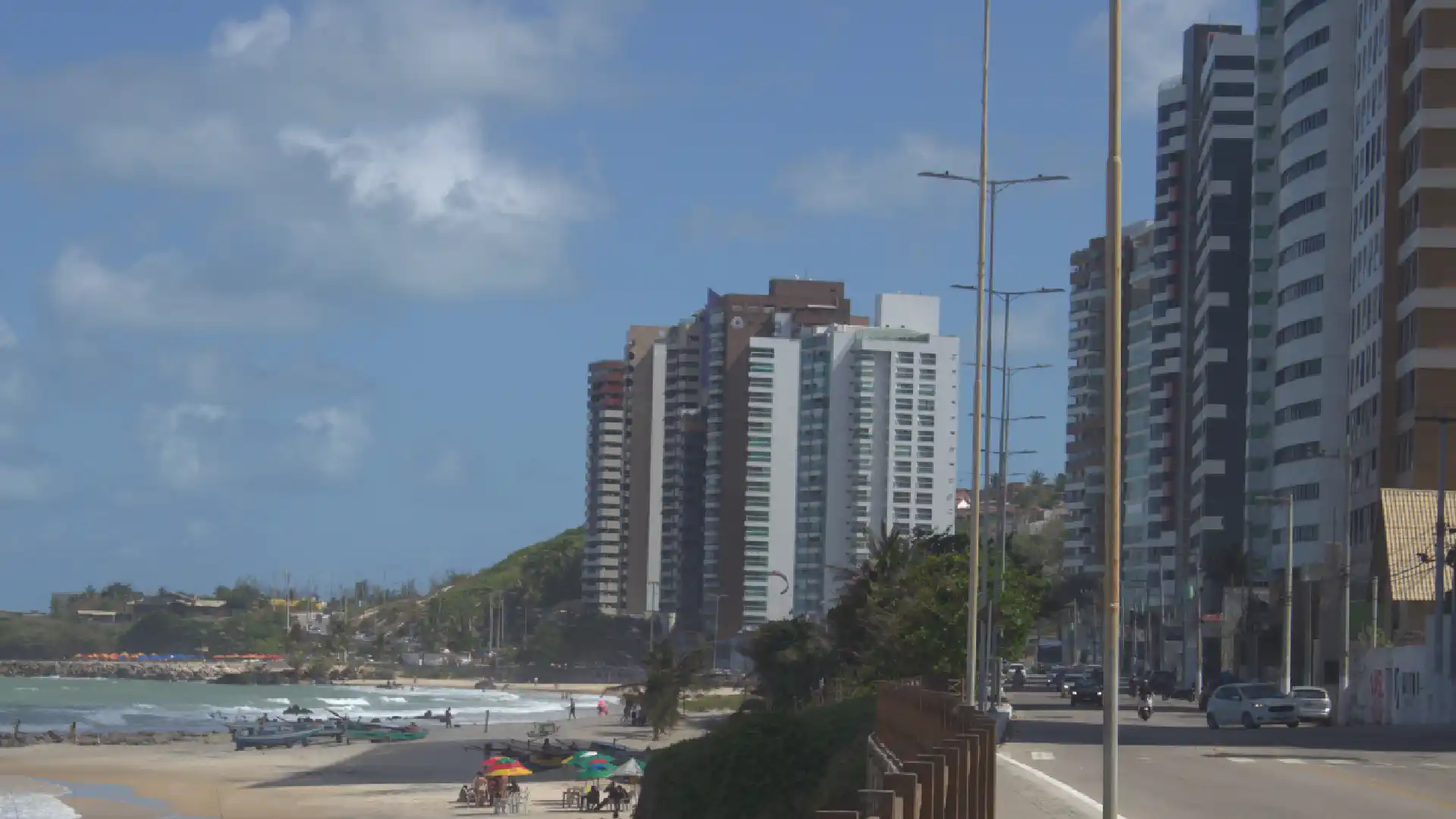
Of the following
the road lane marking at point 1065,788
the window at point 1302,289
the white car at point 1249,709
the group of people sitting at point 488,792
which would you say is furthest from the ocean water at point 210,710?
the road lane marking at point 1065,788

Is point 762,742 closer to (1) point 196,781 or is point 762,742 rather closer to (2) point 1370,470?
(1) point 196,781

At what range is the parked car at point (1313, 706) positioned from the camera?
180ft

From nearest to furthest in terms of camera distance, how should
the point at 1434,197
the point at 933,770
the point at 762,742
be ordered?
1. the point at 933,770
2. the point at 762,742
3. the point at 1434,197

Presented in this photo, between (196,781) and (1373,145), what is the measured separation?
192 ft

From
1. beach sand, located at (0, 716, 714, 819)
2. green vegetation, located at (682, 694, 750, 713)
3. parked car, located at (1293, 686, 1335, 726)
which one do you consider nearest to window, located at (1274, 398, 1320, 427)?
beach sand, located at (0, 716, 714, 819)

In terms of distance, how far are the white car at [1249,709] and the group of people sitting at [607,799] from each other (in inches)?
759

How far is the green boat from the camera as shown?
117938mm

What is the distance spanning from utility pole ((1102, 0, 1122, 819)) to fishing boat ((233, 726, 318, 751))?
3945 inches

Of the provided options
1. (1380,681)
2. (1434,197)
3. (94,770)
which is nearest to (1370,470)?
(1434,197)

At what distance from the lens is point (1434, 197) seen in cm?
8106

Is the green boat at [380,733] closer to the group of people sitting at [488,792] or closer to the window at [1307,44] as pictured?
the group of people sitting at [488,792]

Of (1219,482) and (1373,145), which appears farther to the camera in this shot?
(1219,482)

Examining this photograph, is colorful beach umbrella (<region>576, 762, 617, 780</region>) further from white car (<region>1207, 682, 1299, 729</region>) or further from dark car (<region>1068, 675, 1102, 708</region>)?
white car (<region>1207, 682, 1299, 729</region>)

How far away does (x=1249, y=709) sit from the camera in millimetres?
51375
